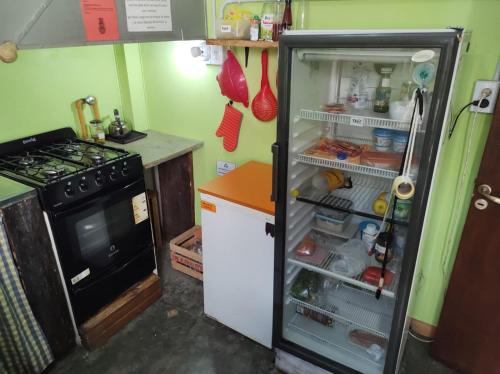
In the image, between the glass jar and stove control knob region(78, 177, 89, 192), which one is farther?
the glass jar

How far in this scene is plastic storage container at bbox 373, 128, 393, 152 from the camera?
5.25 ft

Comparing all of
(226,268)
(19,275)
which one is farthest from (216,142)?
(19,275)

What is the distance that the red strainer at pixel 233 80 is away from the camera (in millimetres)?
2223

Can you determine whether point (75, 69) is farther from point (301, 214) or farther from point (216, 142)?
point (301, 214)

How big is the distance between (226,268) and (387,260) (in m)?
0.89

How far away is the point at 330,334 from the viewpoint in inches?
79.1

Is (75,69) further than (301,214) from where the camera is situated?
Yes

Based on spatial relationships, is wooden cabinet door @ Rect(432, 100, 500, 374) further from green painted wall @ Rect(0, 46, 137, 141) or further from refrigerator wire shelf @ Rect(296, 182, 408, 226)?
green painted wall @ Rect(0, 46, 137, 141)

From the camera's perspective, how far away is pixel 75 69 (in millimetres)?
2387

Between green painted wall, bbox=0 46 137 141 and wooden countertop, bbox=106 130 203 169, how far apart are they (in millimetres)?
336

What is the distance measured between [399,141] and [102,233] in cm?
163

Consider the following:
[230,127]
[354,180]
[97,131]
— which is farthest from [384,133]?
[97,131]

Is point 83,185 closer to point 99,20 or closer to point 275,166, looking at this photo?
point 99,20

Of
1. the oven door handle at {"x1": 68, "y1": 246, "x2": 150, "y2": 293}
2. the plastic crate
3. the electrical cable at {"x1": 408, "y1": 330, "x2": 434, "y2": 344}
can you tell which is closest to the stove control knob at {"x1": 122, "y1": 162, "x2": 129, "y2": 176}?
the oven door handle at {"x1": 68, "y1": 246, "x2": 150, "y2": 293}
